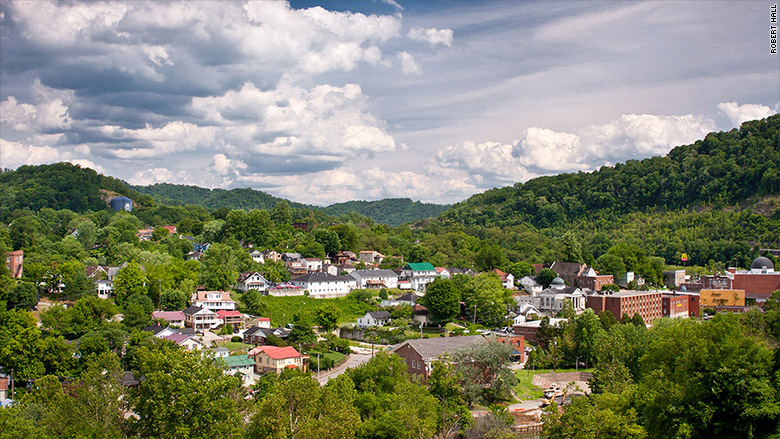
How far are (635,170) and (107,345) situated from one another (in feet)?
350

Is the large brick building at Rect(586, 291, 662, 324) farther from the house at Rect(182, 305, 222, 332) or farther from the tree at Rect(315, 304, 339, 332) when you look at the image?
the house at Rect(182, 305, 222, 332)

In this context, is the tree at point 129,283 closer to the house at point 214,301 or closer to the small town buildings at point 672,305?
the house at point 214,301

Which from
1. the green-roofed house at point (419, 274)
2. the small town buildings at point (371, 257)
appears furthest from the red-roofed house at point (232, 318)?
the small town buildings at point (371, 257)

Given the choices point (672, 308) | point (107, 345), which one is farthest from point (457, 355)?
point (672, 308)

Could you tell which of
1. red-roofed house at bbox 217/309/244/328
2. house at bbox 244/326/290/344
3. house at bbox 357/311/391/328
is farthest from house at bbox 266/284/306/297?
house at bbox 244/326/290/344

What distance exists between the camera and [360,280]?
67312 mm

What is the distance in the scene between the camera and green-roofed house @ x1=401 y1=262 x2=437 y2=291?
232ft

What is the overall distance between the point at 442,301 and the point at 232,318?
58.8 ft

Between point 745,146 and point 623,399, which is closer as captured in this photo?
point 623,399

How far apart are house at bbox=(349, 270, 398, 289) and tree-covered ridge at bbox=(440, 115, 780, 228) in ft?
183

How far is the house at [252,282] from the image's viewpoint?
6000 centimetres

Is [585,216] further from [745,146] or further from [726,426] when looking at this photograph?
[726,426]

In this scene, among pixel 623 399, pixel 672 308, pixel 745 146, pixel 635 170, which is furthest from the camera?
pixel 635 170

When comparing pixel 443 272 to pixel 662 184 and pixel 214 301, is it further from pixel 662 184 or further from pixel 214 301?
pixel 662 184
